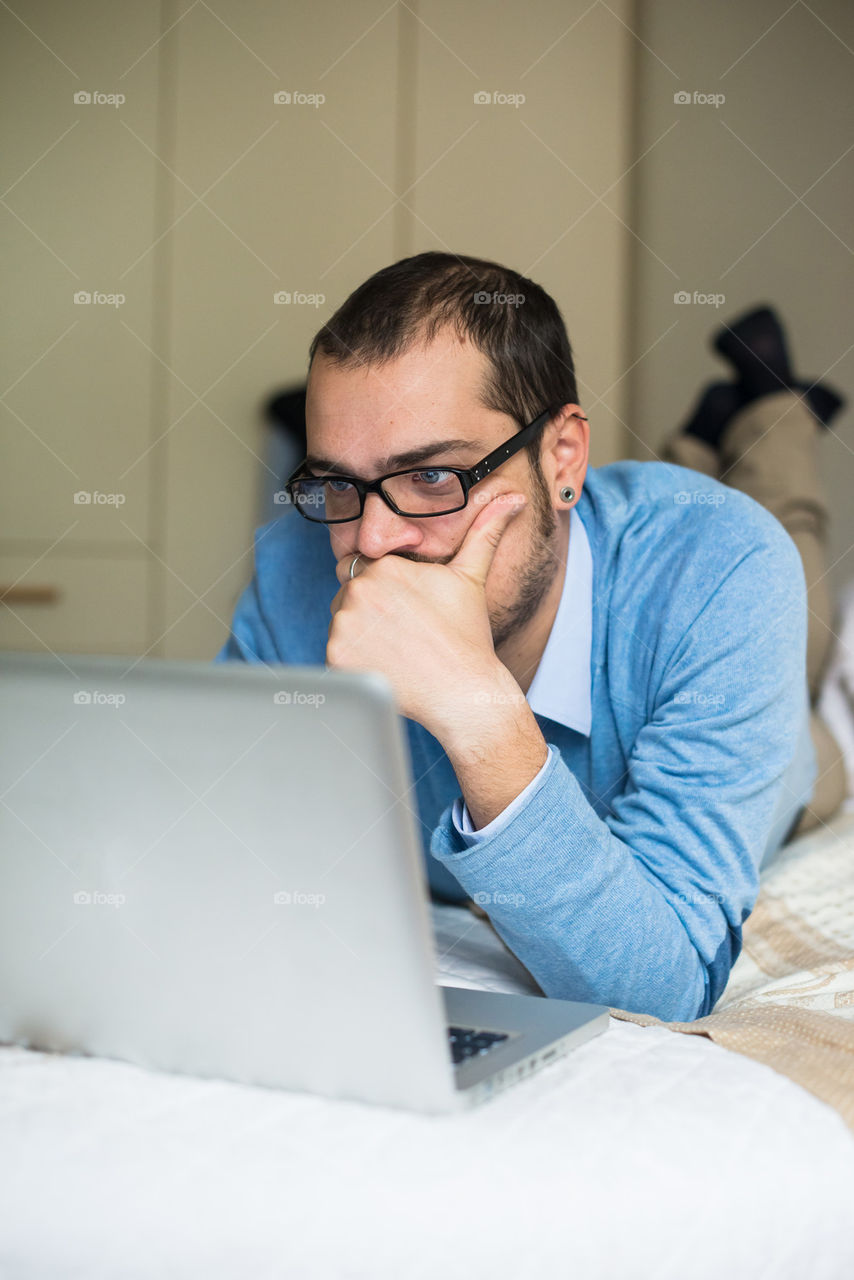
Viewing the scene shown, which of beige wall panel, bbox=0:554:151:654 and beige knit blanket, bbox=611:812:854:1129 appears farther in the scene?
beige wall panel, bbox=0:554:151:654

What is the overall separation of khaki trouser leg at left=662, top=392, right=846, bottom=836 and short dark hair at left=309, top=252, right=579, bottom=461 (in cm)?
74

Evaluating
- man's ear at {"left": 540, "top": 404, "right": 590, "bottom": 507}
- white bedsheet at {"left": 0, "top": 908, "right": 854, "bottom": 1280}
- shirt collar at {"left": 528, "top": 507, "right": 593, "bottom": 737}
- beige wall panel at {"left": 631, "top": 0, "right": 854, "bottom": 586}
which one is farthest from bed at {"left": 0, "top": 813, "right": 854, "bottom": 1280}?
beige wall panel at {"left": 631, "top": 0, "right": 854, "bottom": 586}

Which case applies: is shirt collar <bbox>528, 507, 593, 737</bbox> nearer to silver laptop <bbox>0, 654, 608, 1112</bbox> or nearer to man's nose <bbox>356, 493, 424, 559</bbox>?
man's nose <bbox>356, 493, 424, 559</bbox>

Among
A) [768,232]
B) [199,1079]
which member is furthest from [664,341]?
[199,1079]

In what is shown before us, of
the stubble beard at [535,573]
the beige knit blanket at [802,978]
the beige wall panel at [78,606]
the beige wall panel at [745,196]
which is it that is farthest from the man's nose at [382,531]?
the beige wall panel at [78,606]

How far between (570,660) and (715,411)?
1.28 metres

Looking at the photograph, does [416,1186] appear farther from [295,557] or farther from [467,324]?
[295,557]

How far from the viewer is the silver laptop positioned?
0.48m

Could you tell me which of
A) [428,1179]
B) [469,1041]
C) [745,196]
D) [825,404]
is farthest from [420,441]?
[745,196]

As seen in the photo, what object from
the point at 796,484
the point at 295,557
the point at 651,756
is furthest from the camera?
the point at 796,484

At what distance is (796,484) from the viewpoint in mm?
1907

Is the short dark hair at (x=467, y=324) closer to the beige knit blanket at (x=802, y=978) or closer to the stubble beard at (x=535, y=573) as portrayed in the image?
the stubble beard at (x=535, y=573)

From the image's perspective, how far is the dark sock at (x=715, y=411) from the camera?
7.29ft

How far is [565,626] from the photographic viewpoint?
3.71ft
